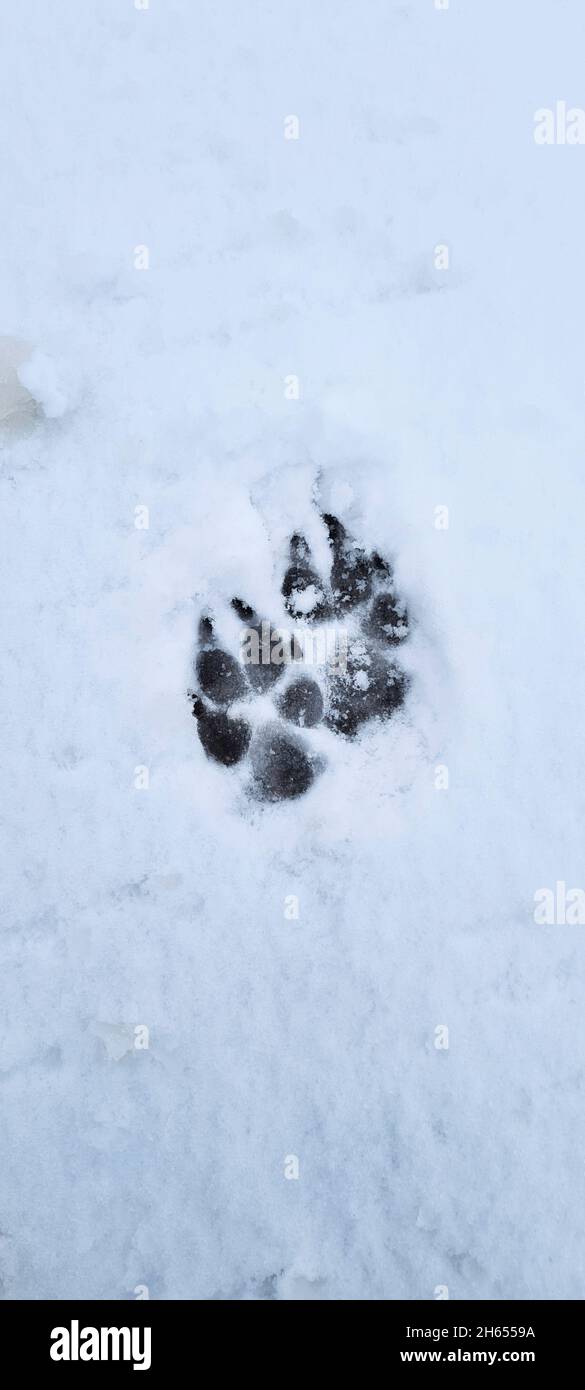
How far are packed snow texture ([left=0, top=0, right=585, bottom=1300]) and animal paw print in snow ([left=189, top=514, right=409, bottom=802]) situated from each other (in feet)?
0.19

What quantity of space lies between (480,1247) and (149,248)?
2948 mm

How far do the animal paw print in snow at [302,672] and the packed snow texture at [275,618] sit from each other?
2.2 inches

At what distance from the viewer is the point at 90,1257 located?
2.34m

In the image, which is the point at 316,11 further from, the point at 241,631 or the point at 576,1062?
the point at 576,1062

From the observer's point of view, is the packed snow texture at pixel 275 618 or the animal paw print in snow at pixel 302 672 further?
the animal paw print in snow at pixel 302 672

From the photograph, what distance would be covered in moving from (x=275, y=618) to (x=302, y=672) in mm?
171

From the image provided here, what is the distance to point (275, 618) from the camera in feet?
8.25

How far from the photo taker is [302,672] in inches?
98.7

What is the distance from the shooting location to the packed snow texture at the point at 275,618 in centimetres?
236

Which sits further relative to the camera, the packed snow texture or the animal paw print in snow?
the animal paw print in snow

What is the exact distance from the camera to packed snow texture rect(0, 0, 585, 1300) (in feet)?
7.75

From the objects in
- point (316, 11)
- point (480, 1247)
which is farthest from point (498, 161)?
point (480, 1247)

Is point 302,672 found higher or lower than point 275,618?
lower
